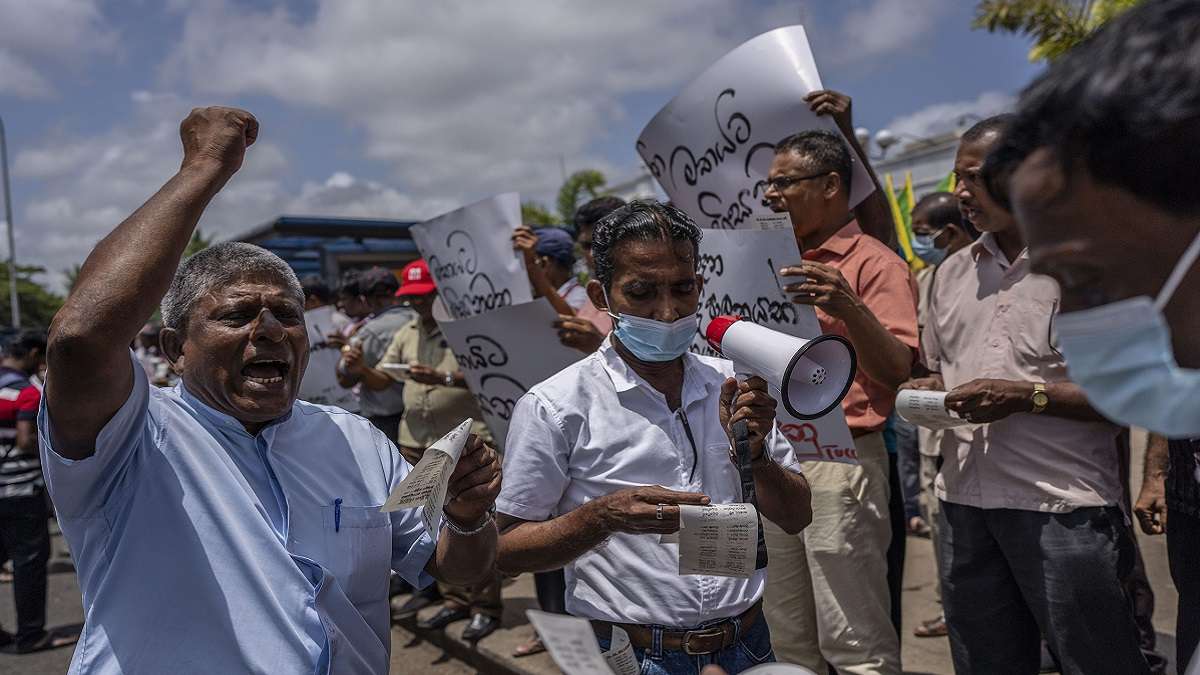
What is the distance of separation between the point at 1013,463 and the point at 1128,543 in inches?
14.1

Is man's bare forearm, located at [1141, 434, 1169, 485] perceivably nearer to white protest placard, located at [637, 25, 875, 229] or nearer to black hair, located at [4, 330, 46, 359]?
white protest placard, located at [637, 25, 875, 229]

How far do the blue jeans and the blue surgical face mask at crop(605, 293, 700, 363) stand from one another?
669mm

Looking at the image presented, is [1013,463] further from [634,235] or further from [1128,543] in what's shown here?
[634,235]

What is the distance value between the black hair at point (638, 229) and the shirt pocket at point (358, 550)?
2.83 feet

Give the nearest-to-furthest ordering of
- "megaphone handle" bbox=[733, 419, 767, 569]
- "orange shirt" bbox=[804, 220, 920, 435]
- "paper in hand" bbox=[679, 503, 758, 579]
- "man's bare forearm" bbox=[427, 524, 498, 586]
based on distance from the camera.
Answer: "paper in hand" bbox=[679, 503, 758, 579]
"megaphone handle" bbox=[733, 419, 767, 569]
"man's bare forearm" bbox=[427, 524, 498, 586]
"orange shirt" bbox=[804, 220, 920, 435]

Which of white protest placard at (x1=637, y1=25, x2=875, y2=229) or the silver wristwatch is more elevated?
white protest placard at (x1=637, y1=25, x2=875, y2=229)

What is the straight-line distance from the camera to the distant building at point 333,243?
41.9 ft

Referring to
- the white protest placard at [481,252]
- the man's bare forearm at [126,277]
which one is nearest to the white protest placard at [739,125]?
the white protest placard at [481,252]

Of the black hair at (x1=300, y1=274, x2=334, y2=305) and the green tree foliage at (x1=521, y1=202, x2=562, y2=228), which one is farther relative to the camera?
the green tree foliage at (x1=521, y1=202, x2=562, y2=228)

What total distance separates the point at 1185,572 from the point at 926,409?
2.46 feet

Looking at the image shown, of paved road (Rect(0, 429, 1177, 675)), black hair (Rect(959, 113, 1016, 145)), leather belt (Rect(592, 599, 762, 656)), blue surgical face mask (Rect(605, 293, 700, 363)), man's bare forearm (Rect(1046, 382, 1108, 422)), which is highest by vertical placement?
black hair (Rect(959, 113, 1016, 145))

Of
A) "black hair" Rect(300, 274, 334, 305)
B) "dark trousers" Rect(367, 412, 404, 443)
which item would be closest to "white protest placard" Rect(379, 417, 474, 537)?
"dark trousers" Rect(367, 412, 404, 443)

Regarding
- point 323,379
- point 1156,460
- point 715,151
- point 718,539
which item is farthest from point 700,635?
point 323,379

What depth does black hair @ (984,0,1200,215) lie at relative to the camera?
2.87 ft
